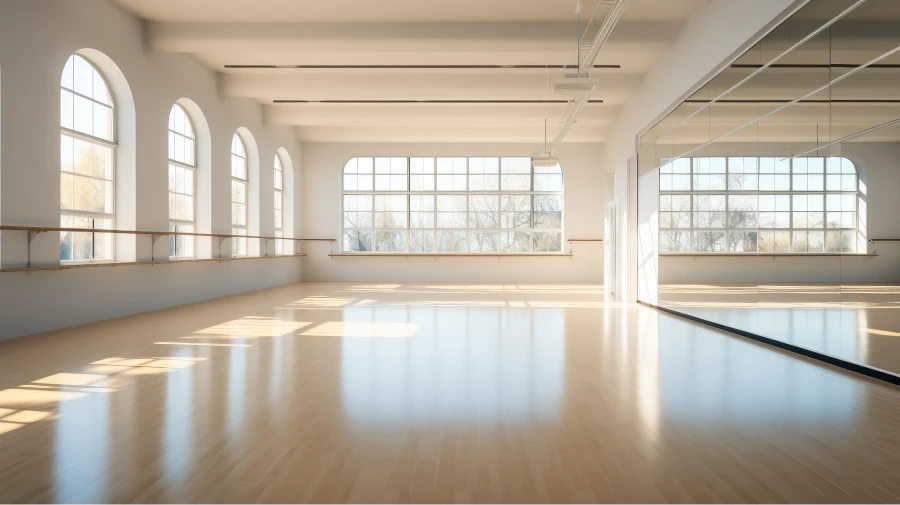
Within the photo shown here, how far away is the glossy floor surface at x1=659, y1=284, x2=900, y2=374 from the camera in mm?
4742

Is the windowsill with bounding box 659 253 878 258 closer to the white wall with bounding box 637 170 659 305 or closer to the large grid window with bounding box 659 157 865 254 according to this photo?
the large grid window with bounding box 659 157 865 254

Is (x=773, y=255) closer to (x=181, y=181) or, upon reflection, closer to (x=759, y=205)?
(x=759, y=205)

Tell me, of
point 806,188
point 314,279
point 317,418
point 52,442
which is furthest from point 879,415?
point 314,279

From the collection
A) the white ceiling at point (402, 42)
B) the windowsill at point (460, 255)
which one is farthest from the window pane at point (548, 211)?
the white ceiling at point (402, 42)

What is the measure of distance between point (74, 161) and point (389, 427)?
6482 millimetres

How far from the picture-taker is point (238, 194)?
13219 mm

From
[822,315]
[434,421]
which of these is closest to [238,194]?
[434,421]

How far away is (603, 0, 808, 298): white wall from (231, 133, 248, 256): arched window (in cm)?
771

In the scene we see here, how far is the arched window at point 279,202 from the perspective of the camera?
620 inches

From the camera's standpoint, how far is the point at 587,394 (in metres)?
4.30

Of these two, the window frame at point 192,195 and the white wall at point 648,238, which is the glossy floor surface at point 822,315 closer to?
the white wall at point 648,238

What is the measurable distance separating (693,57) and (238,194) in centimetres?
902

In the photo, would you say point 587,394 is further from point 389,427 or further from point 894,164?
point 894,164

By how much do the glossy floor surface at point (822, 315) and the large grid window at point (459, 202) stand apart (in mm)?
9499
